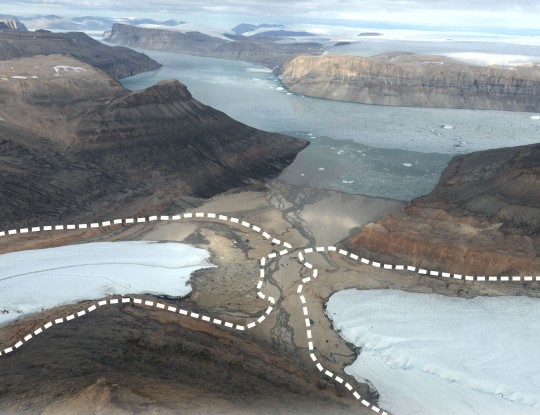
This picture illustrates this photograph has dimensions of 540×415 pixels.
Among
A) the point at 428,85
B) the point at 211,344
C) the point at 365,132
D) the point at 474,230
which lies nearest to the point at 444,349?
the point at 211,344

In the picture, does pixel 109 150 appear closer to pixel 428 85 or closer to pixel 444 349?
pixel 444 349

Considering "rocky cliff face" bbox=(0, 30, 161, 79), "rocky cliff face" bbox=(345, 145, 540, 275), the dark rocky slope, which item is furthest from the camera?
"rocky cliff face" bbox=(0, 30, 161, 79)

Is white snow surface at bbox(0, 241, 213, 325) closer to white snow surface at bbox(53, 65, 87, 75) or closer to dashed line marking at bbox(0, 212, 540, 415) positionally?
dashed line marking at bbox(0, 212, 540, 415)

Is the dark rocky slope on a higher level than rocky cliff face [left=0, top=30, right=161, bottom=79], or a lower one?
lower

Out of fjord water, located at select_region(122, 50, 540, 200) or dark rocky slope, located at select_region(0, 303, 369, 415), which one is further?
fjord water, located at select_region(122, 50, 540, 200)

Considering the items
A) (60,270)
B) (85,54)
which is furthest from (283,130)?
(85,54)

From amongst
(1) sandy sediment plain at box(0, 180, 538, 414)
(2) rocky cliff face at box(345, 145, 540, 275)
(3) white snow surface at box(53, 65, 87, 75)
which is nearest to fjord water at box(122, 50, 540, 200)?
(2) rocky cliff face at box(345, 145, 540, 275)
